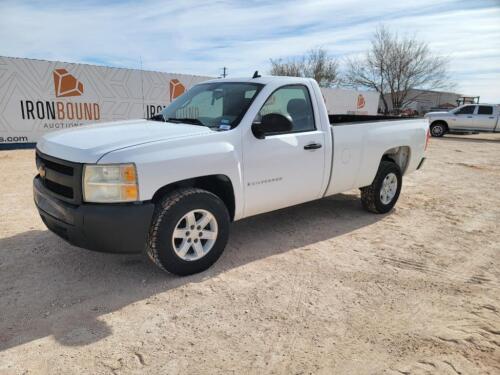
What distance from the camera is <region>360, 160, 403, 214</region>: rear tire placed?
18.6 ft

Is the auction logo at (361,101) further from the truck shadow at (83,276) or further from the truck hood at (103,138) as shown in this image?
the truck hood at (103,138)

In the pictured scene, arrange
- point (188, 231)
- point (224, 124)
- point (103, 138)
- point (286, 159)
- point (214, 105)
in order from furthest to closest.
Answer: point (214, 105), point (286, 159), point (224, 124), point (188, 231), point (103, 138)

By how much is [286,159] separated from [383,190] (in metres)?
2.34

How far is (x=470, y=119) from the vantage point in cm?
2030

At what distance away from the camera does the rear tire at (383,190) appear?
18.6 ft

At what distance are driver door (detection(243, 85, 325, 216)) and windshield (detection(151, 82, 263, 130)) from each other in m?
0.23

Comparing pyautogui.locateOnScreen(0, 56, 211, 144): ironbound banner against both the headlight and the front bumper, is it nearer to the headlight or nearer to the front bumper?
the front bumper

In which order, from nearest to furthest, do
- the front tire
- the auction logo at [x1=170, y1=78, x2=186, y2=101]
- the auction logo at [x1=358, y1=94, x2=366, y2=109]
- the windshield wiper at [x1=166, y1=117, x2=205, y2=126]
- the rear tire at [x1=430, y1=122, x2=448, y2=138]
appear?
the front tire
the windshield wiper at [x1=166, y1=117, x2=205, y2=126]
the auction logo at [x1=170, y1=78, x2=186, y2=101]
the rear tire at [x1=430, y1=122, x2=448, y2=138]
the auction logo at [x1=358, y1=94, x2=366, y2=109]

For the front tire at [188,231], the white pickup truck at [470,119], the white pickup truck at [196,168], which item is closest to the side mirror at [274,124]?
the white pickup truck at [196,168]

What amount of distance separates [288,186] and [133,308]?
205 centimetres

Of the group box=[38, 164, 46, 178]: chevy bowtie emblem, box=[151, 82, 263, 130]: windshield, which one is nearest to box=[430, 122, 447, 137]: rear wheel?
box=[151, 82, 263, 130]: windshield

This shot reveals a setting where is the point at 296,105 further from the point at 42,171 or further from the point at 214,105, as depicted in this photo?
the point at 42,171

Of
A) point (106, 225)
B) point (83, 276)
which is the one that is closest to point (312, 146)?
point (106, 225)

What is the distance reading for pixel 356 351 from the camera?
2.69m
